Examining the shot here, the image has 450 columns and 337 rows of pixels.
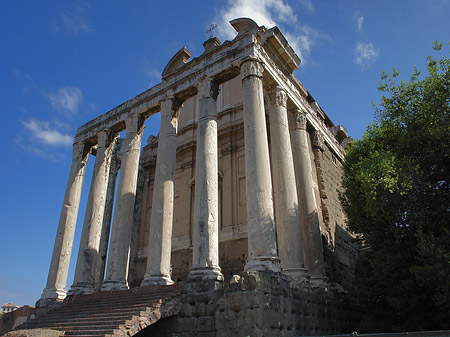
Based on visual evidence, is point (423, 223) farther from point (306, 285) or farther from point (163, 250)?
point (163, 250)

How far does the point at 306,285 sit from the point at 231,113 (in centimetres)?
1042

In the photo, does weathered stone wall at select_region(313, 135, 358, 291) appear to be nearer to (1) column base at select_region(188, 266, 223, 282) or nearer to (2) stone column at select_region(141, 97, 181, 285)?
(1) column base at select_region(188, 266, 223, 282)

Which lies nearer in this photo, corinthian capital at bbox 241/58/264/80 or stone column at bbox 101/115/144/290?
corinthian capital at bbox 241/58/264/80

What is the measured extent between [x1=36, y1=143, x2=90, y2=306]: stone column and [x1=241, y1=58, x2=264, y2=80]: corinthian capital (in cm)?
1022

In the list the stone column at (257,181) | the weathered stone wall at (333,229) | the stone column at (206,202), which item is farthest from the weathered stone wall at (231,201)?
the stone column at (257,181)

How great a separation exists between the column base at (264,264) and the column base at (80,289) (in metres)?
7.72

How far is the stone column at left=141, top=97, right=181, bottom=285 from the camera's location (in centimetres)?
1227

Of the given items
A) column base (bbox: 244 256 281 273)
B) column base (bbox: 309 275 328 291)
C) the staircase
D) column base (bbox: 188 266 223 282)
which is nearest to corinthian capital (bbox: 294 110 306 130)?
column base (bbox: 309 275 328 291)

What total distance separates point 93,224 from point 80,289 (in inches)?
106

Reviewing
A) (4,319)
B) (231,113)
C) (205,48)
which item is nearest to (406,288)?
(231,113)

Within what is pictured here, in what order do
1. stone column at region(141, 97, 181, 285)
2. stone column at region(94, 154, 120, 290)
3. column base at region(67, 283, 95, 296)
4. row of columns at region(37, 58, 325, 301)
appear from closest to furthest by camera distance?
row of columns at region(37, 58, 325, 301) → stone column at region(141, 97, 181, 285) → column base at region(67, 283, 95, 296) → stone column at region(94, 154, 120, 290)

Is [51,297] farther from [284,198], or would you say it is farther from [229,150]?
[284,198]

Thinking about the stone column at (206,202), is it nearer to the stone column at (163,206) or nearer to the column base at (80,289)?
the stone column at (163,206)

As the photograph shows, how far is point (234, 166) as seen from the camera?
17.9 metres
